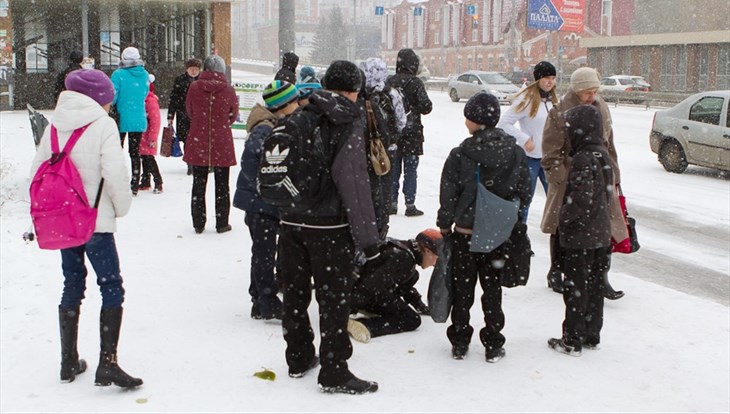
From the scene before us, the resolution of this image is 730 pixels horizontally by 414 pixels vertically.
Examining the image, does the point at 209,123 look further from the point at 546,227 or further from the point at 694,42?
the point at 694,42

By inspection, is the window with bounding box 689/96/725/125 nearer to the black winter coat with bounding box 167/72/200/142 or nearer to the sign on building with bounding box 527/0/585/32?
the black winter coat with bounding box 167/72/200/142

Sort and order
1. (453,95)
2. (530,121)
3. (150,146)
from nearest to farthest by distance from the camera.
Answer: (530,121) → (150,146) → (453,95)

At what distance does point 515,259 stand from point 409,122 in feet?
14.8

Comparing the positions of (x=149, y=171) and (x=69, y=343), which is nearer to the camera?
(x=69, y=343)

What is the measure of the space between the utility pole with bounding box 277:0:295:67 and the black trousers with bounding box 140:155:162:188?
4825mm

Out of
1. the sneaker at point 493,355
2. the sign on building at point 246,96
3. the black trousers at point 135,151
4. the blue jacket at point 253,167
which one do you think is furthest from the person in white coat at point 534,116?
the sign on building at point 246,96

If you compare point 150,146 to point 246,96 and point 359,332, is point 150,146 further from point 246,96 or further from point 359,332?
point 246,96

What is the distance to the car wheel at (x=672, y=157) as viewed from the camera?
1492cm

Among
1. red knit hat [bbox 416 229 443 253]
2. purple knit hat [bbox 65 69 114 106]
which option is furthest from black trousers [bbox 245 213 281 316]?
purple knit hat [bbox 65 69 114 106]

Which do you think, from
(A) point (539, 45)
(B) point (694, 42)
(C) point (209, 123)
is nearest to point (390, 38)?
(A) point (539, 45)

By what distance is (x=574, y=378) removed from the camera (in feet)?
16.6

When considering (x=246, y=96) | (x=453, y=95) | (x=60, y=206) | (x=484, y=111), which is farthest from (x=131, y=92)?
(x=453, y=95)

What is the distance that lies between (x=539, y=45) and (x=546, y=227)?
224 ft

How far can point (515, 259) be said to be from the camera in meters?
5.07
